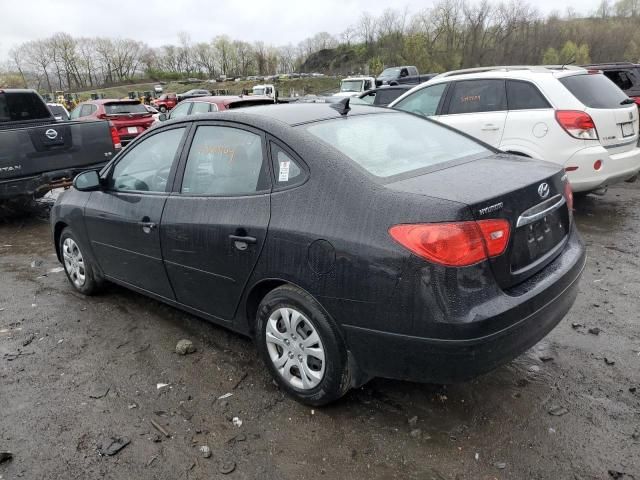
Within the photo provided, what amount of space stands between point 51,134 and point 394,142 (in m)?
5.99

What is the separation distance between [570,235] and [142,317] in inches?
129

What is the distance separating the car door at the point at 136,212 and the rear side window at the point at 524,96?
4.34 metres

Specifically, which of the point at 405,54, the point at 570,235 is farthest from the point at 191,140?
the point at 405,54

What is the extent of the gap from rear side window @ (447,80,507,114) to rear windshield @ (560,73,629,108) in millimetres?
743

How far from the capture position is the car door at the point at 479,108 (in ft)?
20.4

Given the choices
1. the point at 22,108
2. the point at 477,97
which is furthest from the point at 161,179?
the point at 22,108

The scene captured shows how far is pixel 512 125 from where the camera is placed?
19.8 ft

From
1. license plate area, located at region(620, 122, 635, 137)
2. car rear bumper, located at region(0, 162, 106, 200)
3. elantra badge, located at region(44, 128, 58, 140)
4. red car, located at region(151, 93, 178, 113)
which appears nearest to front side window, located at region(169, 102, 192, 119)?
elantra badge, located at region(44, 128, 58, 140)

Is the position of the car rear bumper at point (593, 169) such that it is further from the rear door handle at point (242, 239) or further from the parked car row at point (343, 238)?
the rear door handle at point (242, 239)

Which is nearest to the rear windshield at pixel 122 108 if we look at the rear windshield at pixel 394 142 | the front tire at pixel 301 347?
the rear windshield at pixel 394 142

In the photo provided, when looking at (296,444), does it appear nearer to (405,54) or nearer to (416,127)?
(416,127)

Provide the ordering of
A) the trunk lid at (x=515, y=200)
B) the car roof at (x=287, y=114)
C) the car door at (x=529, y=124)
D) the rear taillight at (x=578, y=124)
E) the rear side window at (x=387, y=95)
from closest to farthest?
the trunk lid at (x=515, y=200) < the car roof at (x=287, y=114) < the rear taillight at (x=578, y=124) < the car door at (x=529, y=124) < the rear side window at (x=387, y=95)

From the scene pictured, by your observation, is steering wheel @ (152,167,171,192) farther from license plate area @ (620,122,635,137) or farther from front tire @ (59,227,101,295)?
license plate area @ (620,122,635,137)

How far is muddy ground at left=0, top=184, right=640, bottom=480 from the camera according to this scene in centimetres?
238
